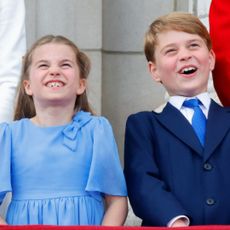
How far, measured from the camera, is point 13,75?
3.39 m

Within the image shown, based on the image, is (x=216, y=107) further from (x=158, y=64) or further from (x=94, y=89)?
(x=94, y=89)

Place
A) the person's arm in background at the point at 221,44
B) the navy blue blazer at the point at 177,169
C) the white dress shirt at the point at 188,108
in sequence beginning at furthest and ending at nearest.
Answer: the person's arm in background at the point at 221,44 < the white dress shirt at the point at 188,108 < the navy blue blazer at the point at 177,169

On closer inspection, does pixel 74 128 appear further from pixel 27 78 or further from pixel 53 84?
pixel 27 78

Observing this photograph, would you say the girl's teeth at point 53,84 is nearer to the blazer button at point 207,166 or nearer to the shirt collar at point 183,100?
the shirt collar at point 183,100

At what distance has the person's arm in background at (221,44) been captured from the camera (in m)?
3.44

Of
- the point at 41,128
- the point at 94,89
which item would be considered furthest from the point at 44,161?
the point at 94,89

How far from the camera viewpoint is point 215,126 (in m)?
3.15

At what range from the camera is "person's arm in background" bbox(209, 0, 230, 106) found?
344 cm

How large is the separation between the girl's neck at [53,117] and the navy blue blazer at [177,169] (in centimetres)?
24

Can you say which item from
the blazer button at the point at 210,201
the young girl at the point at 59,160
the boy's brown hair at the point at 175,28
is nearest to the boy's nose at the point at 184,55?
the boy's brown hair at the point at 175,28

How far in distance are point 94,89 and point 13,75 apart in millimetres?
1979

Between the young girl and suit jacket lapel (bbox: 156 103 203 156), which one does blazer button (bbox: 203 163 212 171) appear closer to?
suit jacket lapel (bbox: 156 103 203 156)

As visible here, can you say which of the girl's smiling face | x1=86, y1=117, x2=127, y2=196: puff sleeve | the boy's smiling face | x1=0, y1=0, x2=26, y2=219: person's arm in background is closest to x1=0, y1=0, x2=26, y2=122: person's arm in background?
x1=0, y1=0, x2=26, y2=219: person's arm in background

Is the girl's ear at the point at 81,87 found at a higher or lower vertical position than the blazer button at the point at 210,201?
higher
